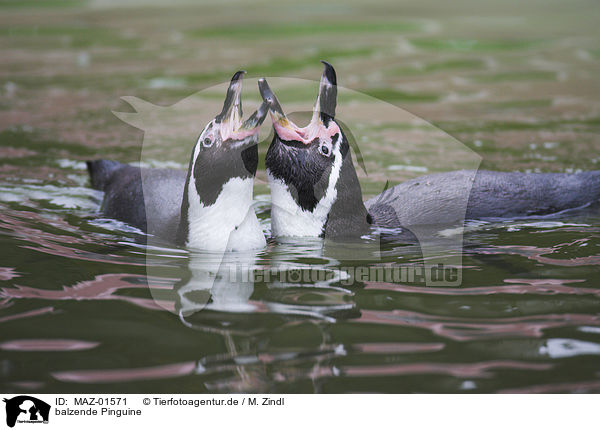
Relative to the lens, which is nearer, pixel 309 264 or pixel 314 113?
pixel 309 264

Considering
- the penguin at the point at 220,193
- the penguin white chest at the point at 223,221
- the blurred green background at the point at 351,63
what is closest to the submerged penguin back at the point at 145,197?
the penguin at the point at 220,193

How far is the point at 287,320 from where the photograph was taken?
370 cm

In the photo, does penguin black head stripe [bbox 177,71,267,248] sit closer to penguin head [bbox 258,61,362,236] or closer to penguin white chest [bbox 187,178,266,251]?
penguin white chest [bbox 187,178,266,251]

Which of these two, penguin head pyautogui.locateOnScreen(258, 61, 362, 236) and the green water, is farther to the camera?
penguin head pyautogui.locateOnScreen(258, 61, 362, 236)

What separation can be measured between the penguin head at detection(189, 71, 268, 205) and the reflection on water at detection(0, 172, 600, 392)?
511mm

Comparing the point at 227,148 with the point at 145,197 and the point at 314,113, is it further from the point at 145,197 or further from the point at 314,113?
the point at 145,197

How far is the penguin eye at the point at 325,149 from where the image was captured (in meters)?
5.11

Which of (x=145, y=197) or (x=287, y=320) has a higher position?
(x=145, y=197)

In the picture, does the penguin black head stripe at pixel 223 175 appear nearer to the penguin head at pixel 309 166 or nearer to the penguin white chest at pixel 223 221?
the penguin white chest at pixel 223 221

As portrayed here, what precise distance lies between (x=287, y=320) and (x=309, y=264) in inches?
41.3

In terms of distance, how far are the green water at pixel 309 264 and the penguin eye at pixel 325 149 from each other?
2.09 feet
